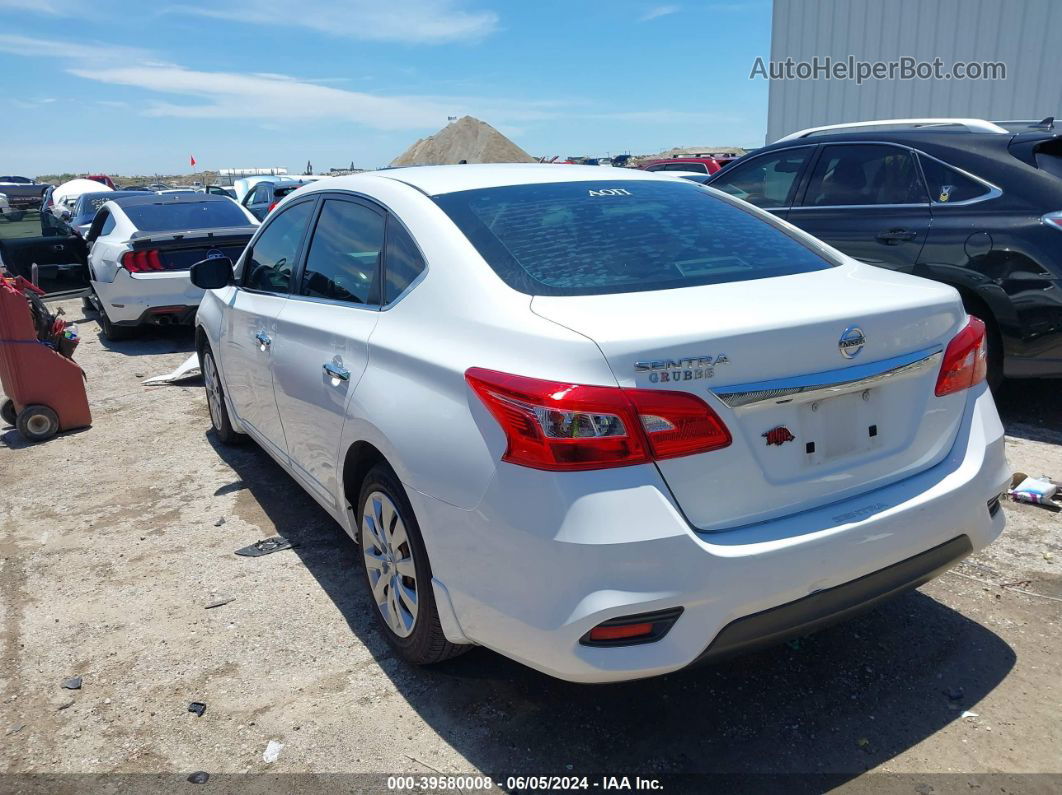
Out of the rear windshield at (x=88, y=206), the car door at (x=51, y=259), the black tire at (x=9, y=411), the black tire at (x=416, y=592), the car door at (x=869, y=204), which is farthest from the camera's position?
the rear windshield at (x=88, y=206)

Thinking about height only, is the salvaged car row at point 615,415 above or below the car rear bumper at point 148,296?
above

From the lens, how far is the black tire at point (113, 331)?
31.2ft

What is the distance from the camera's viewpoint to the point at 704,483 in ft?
7.24

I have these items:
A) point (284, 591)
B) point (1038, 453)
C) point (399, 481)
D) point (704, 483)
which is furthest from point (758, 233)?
point (1038, 453)

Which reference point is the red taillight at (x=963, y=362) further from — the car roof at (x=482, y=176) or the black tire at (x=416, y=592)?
the black tire at (x=416, y=592)

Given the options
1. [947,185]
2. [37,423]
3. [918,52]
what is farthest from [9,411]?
[918,52]

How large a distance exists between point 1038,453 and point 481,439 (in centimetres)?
404

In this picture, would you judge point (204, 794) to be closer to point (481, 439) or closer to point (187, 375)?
point (481, 439)

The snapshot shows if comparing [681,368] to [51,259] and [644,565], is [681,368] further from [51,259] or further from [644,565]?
[51,259]

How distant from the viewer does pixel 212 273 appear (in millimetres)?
4559

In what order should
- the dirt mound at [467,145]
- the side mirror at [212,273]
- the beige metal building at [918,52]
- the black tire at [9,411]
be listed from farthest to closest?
the dirt mound at [467,145] < the beige metal building at [918,52] < the black tire at [9,411] < the side mirror at [212,273]

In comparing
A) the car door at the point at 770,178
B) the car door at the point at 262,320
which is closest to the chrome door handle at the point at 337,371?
the car door at the point at 262,320

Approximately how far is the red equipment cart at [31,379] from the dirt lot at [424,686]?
6.68 ft

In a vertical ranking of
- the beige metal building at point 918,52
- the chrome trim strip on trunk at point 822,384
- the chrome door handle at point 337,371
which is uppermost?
the beige metal building at point 918,52
